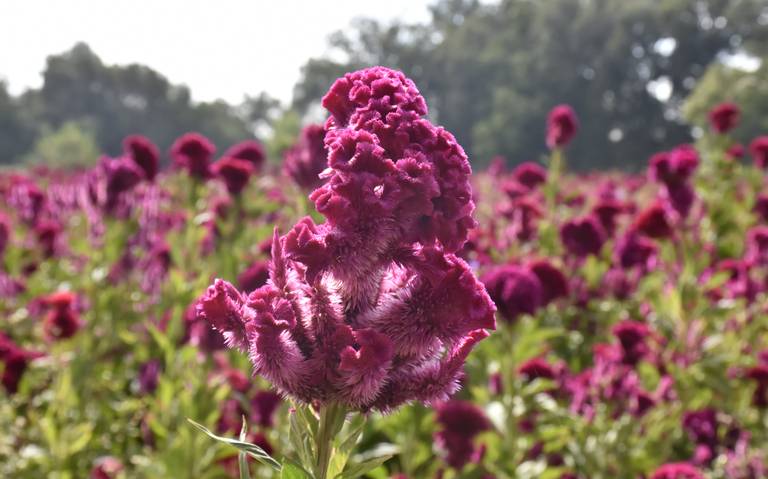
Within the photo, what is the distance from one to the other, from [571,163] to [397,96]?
47.2m

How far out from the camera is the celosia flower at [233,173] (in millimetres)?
4082

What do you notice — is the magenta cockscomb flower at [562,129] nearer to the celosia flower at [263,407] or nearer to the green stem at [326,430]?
the celosia flower at [263,407]

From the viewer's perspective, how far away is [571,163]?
46188 mm

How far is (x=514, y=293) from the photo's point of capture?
3.07 metres

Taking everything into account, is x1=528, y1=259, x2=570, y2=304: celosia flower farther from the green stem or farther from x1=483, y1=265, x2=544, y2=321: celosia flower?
the green stem

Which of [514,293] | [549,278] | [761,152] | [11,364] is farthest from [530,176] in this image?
[11,364]

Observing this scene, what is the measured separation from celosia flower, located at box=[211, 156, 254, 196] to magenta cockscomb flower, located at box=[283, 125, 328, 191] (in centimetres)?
80

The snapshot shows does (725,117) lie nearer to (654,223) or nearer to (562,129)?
(562,129)

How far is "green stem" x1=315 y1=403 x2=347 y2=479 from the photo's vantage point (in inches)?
42.6

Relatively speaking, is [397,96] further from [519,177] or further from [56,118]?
[56,118]

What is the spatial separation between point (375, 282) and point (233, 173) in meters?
3.25

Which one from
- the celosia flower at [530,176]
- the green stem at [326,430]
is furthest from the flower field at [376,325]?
the celosia flower at [530,176]

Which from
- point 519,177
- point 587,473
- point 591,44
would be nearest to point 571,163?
point 591,44

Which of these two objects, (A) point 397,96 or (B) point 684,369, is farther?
(B) point 684,369
